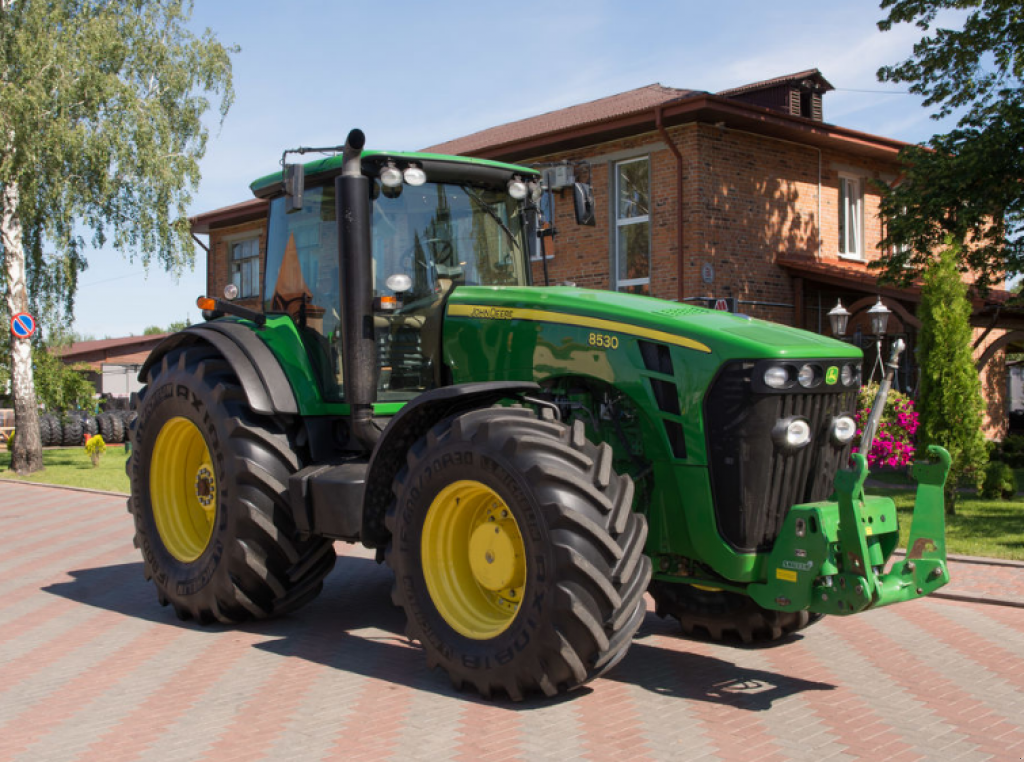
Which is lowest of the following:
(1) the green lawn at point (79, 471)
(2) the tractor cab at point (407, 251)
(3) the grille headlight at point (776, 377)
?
(1) the green lawn at point (79, 471)

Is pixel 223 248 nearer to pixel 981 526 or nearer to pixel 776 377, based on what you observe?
pixel 981 526

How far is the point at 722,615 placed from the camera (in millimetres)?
6137

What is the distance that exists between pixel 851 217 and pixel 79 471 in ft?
52.2

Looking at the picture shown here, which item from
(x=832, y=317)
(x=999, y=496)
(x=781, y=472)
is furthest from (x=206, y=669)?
(x=832, y=317)

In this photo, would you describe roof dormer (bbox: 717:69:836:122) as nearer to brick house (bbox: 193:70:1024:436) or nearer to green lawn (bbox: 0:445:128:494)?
brick house (bbox: 193:70:1024:436)

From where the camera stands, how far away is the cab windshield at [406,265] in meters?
6.44

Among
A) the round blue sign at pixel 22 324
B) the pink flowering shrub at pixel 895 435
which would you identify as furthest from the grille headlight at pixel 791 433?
the round blue sign at pixel 22 324

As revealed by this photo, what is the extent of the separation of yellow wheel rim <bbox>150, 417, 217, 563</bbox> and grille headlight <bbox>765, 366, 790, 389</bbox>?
3961mm

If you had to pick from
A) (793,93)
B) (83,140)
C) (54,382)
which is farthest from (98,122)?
(793,93)

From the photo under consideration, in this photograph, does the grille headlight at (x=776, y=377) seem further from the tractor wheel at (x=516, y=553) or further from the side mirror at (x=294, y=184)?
the side mirror at (x=294, y=184)

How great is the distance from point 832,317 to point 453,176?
36.7 feet

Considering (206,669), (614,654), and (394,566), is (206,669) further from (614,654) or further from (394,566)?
(614,654)

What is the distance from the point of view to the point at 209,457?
714 cm

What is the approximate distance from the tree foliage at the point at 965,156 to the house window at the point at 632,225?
3935mm
